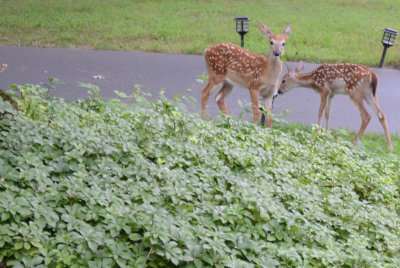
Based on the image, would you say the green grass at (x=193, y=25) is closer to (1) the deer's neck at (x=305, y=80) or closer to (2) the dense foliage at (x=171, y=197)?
(1) the deer's neck at (x=305, y=80)

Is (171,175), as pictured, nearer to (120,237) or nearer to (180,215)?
(180,215)

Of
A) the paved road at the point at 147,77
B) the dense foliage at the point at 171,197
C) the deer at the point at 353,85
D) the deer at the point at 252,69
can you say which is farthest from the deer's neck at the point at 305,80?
the dense foliage at the point at 171,197

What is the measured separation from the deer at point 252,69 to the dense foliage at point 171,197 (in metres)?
1.58

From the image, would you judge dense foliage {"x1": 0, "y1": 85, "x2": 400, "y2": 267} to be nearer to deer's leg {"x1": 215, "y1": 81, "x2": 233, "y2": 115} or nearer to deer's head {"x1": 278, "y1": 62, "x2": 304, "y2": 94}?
deer's leg {"x1": 215, "y1": 81, "x2": 233, "y2": 115}

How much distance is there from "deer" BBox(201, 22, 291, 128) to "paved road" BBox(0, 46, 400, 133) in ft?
5.01

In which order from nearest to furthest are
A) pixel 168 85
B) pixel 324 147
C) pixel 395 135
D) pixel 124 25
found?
pixel 324 147 < pixel 395 135 < pixel 168 85 < pixel 124 25

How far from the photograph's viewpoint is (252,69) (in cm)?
764

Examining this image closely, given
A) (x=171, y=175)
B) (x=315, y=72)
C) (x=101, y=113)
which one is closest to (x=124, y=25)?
(x=315, y=72)

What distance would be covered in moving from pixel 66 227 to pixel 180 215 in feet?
2.51

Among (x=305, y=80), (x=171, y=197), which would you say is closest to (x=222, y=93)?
(x=305, y=80)

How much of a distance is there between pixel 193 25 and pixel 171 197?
13058 mm

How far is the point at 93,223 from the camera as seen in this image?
3670mm

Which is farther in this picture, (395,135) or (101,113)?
(395,135)

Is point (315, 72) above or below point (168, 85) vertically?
above
